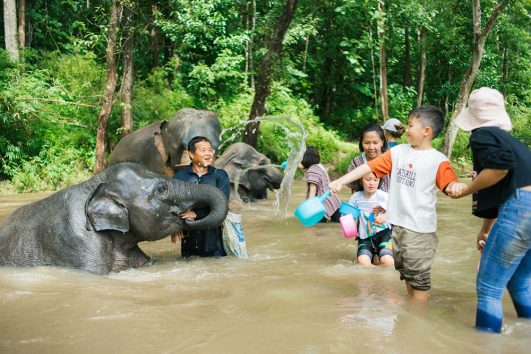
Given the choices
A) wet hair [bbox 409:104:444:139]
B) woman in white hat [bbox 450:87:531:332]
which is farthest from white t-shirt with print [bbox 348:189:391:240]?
woman in white hat [bbox 450:87:531:332]

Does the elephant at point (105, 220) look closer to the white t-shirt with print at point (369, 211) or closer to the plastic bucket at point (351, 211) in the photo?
the plastic bucket at point (351, 211)

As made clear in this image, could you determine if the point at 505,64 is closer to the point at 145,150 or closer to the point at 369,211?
the point at 145,150

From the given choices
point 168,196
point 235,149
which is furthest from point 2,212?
point 168,196

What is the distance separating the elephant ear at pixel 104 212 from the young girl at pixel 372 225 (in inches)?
89.6

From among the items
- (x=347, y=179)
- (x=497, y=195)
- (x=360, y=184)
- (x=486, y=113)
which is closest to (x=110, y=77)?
(x=360, y=184)

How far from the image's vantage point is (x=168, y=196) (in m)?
4.85

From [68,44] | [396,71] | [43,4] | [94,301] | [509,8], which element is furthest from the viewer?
[396,71]

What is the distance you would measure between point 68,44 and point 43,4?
8.94 ft

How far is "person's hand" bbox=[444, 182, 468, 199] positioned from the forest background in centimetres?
923

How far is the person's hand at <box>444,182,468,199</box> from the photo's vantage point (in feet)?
11.4

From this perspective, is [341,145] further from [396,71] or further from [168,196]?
[168,196]

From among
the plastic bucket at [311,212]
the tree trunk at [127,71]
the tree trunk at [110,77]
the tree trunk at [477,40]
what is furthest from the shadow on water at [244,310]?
the tree trunk at [477,40]

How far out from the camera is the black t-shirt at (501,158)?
3.15m

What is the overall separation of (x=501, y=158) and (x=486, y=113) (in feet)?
1.09
